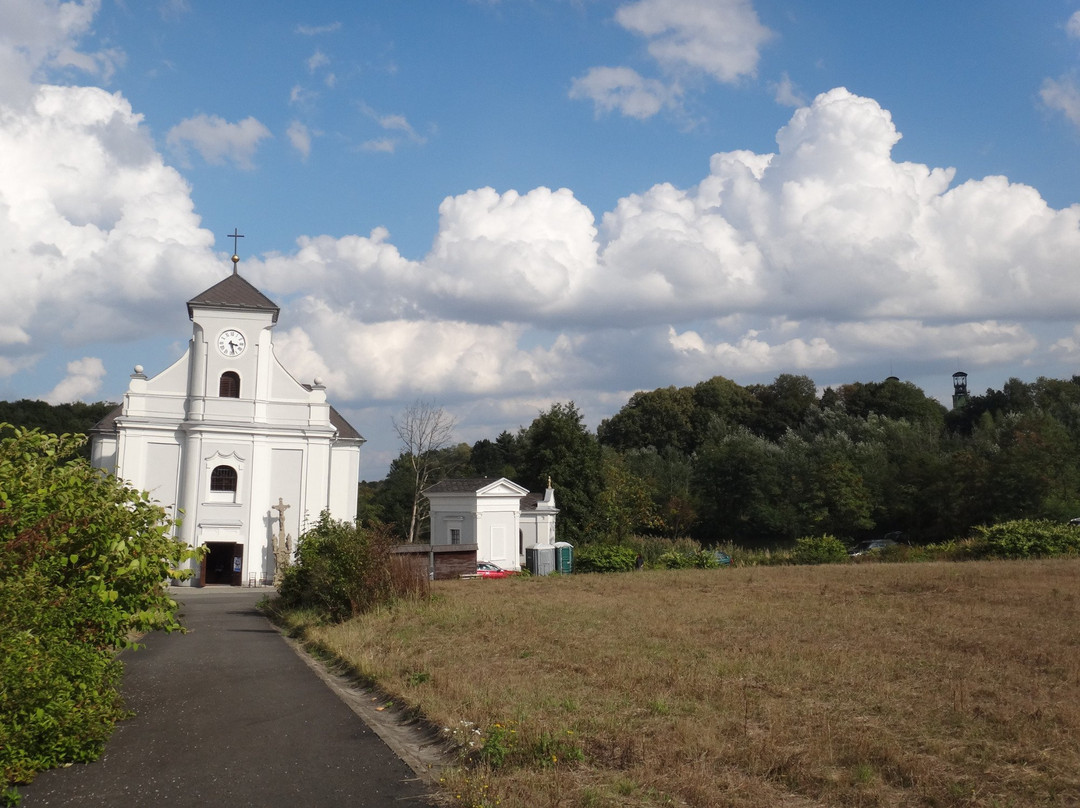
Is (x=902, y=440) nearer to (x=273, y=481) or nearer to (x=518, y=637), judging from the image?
(x=273, y=481)

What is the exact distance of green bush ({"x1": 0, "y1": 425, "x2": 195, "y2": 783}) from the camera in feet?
23.8

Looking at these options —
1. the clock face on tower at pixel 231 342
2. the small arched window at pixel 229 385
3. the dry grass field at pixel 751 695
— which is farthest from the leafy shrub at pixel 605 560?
the clock face on tower at pixel 231 342

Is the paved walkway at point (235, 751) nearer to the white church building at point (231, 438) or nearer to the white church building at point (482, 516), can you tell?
the white church building at point (231, 438)

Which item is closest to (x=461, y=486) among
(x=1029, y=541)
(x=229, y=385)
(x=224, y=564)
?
(x=224, y=564)

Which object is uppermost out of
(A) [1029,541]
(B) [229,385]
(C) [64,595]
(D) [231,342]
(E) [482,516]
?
(D) [231,342]

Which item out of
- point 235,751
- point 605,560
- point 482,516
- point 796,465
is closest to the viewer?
point 235,751

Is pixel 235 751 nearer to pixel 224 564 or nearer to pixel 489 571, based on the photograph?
pixel 489 571

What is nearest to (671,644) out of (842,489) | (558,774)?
(558,774)

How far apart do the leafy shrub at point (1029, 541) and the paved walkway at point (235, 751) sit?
83.4ft

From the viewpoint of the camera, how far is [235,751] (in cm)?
859

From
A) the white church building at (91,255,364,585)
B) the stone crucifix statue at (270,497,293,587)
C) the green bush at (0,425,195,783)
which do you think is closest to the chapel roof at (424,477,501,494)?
the white church building at (91,255,364,585)

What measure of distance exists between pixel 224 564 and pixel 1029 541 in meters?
33.4

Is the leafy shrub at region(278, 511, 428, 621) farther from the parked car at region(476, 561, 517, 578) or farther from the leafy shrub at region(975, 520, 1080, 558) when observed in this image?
the leafy shrub at region(975, 520, 1080, 558)

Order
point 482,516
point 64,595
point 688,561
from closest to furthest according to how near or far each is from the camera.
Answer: point 64,595
point 688,561
point 482,516
